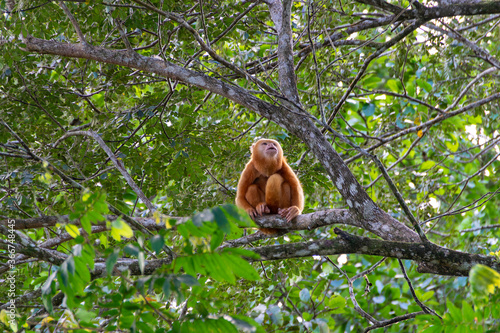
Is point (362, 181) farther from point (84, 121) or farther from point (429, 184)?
point (84, 121)

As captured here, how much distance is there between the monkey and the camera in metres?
6.22

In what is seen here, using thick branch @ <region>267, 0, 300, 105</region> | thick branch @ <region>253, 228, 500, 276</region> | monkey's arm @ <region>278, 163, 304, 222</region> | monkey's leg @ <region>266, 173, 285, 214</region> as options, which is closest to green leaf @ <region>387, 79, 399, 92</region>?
monkey's arm @ <region>278, 163, 304, 222</region>

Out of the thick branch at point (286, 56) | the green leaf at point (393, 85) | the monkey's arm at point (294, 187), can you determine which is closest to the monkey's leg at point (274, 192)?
the monkey's arm at point (294, 187)

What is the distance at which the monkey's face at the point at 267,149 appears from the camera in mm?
6281

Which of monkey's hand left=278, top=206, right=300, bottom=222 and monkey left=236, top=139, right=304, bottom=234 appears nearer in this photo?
monkey's hand left=278, top=206, right=300, bottom=222

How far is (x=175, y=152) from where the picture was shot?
6.10 meters

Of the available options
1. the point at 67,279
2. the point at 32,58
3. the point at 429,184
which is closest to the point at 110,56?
the point at 32,58

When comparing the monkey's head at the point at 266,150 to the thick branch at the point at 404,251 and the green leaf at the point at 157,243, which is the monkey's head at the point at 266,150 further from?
the green leaf at the point at 157,243

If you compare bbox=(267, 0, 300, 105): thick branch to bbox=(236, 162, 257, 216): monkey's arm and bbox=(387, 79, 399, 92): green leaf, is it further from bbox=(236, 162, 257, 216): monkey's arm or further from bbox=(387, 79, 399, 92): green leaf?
bbox=(387, 79, 399, 92): green leaf

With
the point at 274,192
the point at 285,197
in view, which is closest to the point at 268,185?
the point at 274,192

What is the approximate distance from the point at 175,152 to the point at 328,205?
2.98 meters

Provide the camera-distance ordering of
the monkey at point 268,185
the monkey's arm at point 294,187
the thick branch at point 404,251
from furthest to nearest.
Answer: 1. the monkey at point 268,185
2. the monkey's arm at point 294,187
3. the thick branch at point 404,251

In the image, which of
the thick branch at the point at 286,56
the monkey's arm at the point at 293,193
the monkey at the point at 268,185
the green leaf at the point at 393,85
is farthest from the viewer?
the green leaf at the point at 393,85

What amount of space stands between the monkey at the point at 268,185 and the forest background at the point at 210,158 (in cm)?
33
